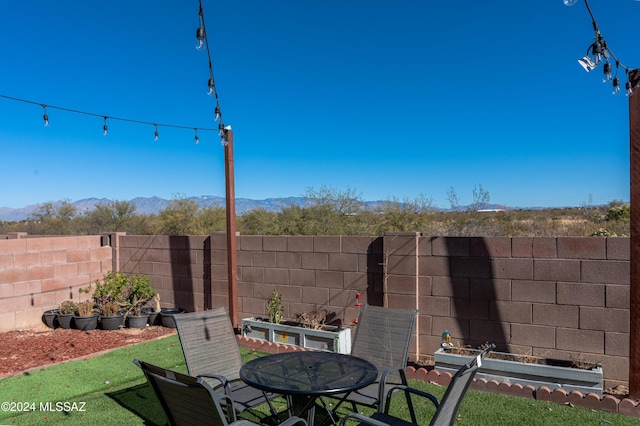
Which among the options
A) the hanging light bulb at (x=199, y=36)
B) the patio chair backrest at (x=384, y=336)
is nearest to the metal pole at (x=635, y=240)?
the patio chair backrest at (x=384, y=336)

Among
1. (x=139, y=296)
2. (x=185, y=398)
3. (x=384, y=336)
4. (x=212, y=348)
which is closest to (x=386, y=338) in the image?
(x=384, y=336)

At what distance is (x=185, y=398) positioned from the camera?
181 centimetres

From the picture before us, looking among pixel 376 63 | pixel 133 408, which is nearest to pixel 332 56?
pixel 376 63

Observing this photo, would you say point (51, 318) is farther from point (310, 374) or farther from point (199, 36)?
point (310, 374)

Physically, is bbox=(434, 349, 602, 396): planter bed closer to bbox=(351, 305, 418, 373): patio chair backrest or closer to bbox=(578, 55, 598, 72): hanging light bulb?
bbox=(351, 305, 418, 373): patio chair backrest

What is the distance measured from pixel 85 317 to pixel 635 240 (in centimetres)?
694

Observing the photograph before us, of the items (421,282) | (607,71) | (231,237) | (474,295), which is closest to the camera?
(607,71)

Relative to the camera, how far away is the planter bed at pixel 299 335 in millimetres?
4984

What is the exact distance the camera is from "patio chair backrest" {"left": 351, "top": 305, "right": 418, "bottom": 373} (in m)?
3.29

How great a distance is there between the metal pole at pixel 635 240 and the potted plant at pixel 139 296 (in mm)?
6206

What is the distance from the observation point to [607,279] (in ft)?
13.0

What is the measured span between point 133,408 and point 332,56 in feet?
34.6

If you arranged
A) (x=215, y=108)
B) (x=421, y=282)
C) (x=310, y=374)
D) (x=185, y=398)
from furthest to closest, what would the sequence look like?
(x=215, y=108)
(x=421, y=282)
(x=310, y=374)
(x=185, y=398)

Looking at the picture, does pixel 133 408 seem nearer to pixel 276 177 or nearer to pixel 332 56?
pixel 332 56
